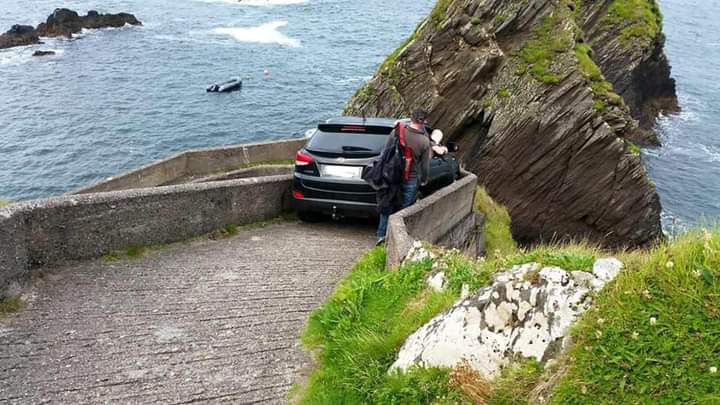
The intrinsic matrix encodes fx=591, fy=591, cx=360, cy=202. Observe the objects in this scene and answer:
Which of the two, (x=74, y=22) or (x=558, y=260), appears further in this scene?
(x=74, y=22)

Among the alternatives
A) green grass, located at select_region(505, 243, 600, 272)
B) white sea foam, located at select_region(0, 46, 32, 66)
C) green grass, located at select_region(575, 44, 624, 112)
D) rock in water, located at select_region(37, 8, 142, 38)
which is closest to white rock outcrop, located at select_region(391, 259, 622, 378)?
green grass, located at select_region(505, 243, 600, 272)

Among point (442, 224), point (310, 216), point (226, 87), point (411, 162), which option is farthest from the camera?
point (226, 87)

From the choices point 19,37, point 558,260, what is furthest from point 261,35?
point 558,260

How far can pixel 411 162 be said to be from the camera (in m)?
8.04

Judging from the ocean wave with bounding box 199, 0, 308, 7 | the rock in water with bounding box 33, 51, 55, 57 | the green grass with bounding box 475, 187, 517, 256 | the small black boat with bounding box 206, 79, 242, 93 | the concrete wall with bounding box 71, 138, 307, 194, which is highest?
the ocean wave with bounding box 199, 0, 308, 7

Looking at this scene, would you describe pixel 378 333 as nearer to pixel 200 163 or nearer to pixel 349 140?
pixel 349 140

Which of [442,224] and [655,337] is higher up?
[655,337]

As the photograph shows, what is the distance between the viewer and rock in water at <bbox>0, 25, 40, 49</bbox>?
5053cm

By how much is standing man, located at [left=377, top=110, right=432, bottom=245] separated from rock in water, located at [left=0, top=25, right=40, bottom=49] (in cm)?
5308

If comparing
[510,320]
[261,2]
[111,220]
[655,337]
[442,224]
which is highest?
[655,337]

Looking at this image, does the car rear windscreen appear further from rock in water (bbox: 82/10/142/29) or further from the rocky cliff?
rock in water (bbox: 82/10/142/29)

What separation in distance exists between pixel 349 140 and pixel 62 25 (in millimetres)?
55782

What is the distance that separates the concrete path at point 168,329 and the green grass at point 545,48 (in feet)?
49.3

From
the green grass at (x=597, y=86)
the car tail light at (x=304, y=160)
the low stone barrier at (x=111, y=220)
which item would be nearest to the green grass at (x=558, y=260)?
the low stone barrier at (x=111, y=220)
